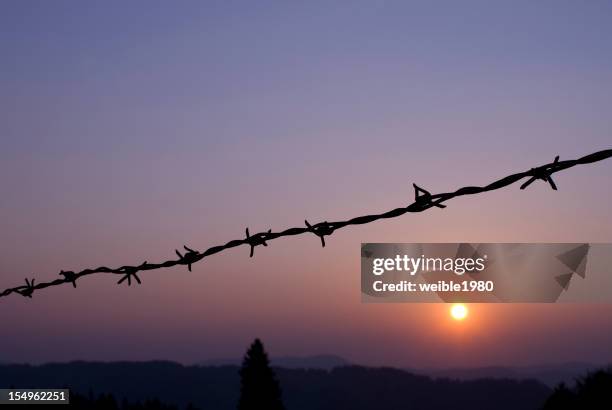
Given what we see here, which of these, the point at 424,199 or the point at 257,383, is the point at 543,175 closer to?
the point at 424,199

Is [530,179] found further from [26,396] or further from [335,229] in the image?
[26,396]

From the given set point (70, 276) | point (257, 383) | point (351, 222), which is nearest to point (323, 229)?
point (351, 222)

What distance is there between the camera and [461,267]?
26.8ft

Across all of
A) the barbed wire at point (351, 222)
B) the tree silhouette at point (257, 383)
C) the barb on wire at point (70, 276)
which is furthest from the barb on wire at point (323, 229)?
the tree silhouette at point (257, 383)

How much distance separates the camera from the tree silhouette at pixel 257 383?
5678 cm

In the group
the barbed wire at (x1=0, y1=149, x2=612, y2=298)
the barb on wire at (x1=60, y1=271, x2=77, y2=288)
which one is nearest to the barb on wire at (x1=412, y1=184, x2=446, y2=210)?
the barbed wire at (x1=0, y1=149, x2=612, y2=298)

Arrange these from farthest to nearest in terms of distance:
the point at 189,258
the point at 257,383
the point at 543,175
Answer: the point at 257,383
the point at 189,258
the point at 543,175

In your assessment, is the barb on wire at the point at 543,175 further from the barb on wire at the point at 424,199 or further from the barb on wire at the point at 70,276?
the barb on wire at the point at 70,276

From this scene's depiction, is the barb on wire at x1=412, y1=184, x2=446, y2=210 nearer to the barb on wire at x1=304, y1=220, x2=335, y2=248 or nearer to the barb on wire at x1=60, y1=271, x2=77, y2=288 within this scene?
the barb on wire at x1=304, y1=220, x2=335, y2=248

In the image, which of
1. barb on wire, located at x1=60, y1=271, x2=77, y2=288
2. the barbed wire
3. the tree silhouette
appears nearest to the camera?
the barbed wire

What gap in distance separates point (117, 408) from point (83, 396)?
8.82 feet

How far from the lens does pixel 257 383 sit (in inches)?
2254

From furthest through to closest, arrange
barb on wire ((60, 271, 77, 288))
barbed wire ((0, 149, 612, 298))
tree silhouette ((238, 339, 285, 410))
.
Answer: tree silhouette ((238, 339, 285, 410)) → barb on wire ((60, 271, 77, 288)) → barbed wire ((0, 149, 612, 298))

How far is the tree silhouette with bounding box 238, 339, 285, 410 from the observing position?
5678cm
